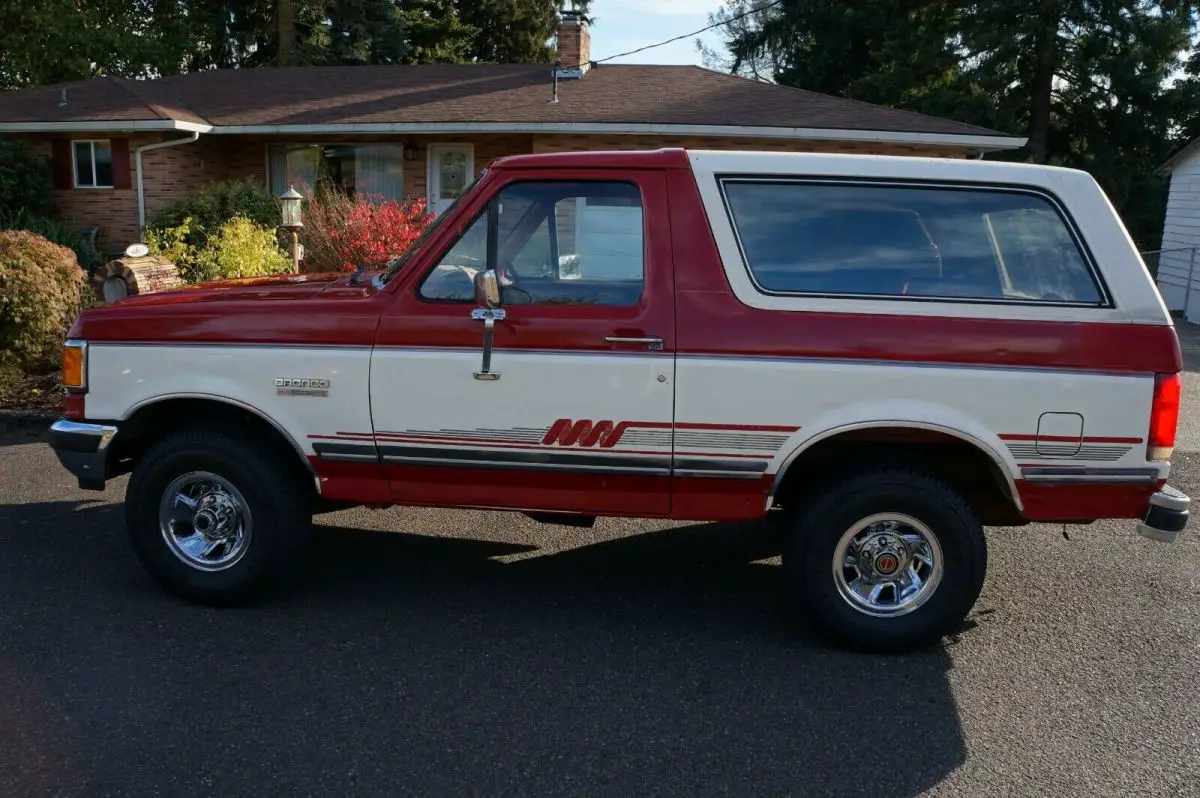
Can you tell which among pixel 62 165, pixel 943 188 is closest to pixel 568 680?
pixel 943 188

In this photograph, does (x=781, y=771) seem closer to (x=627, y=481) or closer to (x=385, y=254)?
(x=627, y=481)

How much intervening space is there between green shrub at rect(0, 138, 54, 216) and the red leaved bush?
6.52 metres

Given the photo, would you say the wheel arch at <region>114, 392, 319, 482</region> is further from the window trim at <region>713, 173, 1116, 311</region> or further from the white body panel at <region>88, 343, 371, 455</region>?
the window trim at <region>713, 173, 1116, 311</region>

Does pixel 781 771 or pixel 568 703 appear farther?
pixel 568 703

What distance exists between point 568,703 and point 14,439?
621 centimetres

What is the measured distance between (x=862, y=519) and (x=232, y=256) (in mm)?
9785

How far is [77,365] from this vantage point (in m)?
4.84

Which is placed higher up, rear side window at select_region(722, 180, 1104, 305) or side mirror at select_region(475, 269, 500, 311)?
rear side window at select_region(722, 180, 1104, 305)

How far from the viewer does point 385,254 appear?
11930 mm

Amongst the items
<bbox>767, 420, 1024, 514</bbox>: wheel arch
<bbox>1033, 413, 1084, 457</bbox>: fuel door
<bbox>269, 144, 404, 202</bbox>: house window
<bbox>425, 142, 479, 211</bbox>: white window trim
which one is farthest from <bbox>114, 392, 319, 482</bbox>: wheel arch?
<bbox>269, 144, 404, 202</bbox>: house window

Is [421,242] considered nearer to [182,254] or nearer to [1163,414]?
[1163,414]

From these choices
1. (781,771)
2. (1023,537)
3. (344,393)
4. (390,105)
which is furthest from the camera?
(390,105)

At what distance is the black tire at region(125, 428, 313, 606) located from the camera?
4719 millimetres

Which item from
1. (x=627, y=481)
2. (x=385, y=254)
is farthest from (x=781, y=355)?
(x=385, y=254)
